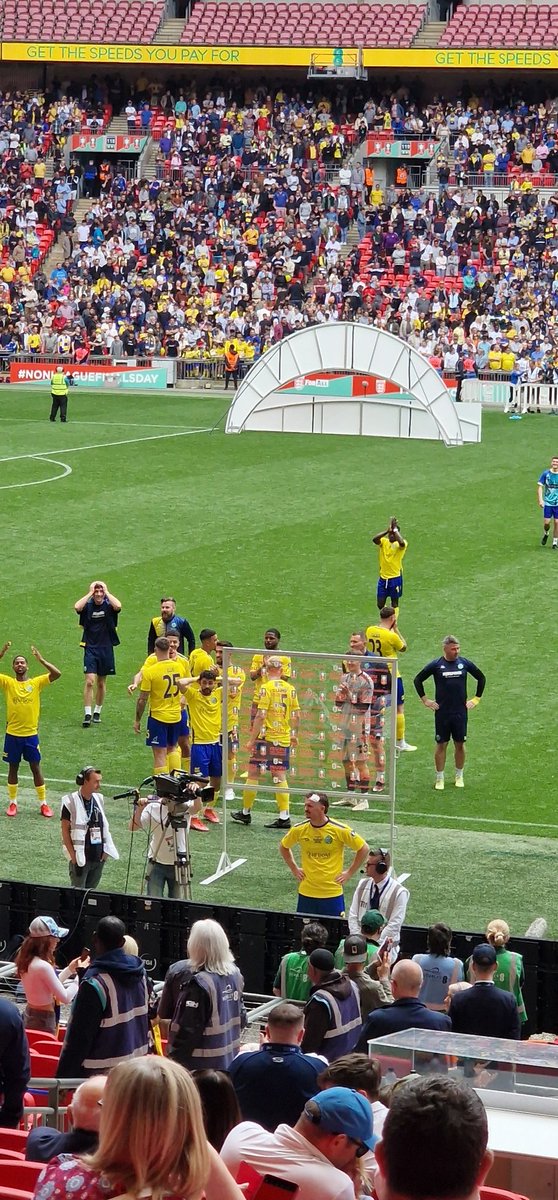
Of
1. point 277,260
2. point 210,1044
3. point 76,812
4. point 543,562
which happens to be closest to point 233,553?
point 543,562

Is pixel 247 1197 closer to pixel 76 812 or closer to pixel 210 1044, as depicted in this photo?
pixel 210 1044

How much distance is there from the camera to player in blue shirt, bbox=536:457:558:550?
2523cm

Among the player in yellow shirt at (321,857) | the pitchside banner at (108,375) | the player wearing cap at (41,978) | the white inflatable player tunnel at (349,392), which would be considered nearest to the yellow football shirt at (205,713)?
the player in yellow shirt at (321,857)

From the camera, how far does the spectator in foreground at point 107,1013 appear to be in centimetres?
679

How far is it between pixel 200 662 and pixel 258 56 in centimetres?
4829

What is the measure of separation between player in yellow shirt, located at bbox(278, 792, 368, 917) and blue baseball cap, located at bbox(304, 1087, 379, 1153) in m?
6.80

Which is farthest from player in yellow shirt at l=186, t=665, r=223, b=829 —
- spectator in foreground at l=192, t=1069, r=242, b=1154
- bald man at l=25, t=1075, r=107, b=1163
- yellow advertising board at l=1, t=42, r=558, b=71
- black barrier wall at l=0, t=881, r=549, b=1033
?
yellow advertising board at l=1, t=42, r=558, b=71

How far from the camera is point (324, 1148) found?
15.9 ft

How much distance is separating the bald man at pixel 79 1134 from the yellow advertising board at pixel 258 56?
5479 cm

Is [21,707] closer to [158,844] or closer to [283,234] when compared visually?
[158,844]

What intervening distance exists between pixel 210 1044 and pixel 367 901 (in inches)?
141

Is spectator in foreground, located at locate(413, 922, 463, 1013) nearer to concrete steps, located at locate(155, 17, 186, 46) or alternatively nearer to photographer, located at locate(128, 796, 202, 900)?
photographer, located at locate(128, 796, 202, 900)

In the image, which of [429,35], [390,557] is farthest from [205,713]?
[429,35]

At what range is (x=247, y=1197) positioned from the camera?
4898mm
